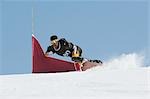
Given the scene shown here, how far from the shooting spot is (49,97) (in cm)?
366

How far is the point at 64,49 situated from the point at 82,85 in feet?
5.55

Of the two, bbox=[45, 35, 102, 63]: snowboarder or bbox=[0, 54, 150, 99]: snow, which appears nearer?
bbox=[0, 54, 150, 99]: snow

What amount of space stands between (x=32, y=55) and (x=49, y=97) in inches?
90.2

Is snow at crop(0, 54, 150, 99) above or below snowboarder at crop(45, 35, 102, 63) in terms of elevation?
below

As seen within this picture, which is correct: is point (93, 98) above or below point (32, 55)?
below

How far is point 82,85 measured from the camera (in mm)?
4270

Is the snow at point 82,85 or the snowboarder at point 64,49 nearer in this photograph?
the snow at point 82,85

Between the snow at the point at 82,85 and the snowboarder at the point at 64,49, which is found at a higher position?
the snowboarder at the point at 64,49

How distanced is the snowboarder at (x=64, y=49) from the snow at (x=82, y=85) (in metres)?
0.77

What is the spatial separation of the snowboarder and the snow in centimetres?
77

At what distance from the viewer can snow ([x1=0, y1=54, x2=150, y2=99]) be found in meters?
3.70

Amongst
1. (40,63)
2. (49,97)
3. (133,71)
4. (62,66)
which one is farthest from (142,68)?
(49,97)

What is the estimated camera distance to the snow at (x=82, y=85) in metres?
3.70

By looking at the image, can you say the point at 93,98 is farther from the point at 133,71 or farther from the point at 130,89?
the point at 133,71
